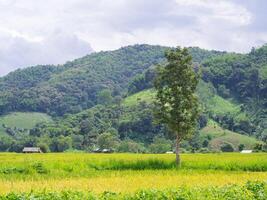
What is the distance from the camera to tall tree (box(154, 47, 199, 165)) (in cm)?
5616

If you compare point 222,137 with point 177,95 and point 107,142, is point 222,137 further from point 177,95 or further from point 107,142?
point 177,95

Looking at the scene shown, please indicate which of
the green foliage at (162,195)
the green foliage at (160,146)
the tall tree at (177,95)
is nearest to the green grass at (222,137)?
the green foliage at (160,146)

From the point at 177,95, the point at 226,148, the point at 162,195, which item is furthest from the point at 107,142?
the point at 162,195

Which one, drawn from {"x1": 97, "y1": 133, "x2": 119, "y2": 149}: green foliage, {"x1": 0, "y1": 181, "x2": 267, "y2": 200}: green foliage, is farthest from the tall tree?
{"x1": 97, "y1": 133, "x2": 119, "y2": 149}: green foliage

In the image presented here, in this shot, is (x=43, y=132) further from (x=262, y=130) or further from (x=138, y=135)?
(x=262, y=130)

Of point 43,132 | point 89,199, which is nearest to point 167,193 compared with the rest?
point 89,199

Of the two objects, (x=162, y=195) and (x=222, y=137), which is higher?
(x=222, y=137)

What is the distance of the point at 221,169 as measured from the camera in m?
50.8

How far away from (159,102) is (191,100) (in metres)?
3.42

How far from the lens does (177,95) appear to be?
5691 centimetres

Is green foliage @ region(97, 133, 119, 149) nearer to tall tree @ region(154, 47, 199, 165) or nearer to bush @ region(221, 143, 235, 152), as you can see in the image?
bush @ region(221, 143, 235, 152)

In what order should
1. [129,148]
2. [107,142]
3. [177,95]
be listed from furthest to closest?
[107,142], [129,148], [177,95]

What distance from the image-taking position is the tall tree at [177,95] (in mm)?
56156

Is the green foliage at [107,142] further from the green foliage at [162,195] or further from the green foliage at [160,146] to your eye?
the green foliage at [162,195]
